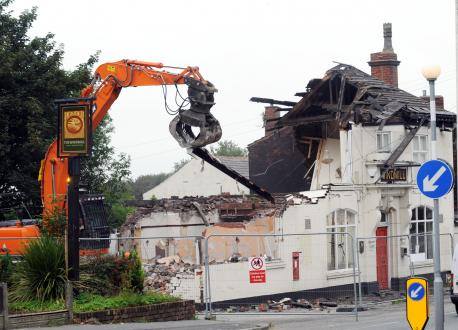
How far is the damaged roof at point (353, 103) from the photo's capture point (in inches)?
1492

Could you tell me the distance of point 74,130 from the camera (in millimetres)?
20156

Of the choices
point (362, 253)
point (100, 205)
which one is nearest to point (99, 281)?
point (100, 205)

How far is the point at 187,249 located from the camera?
112ft

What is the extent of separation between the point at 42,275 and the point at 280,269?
13.5 metres

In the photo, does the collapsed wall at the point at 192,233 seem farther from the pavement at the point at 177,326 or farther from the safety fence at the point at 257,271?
the pavement at the point at 177,326

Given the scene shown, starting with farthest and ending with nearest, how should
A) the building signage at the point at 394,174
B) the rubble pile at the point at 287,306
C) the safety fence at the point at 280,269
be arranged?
1. the building signage at the point at 394,174
2. the safety fence at the point at 280,269
3. the rubble pile at the point at 287,306

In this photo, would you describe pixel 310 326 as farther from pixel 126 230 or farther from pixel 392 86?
pixel 392 86

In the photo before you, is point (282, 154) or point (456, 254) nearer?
point (456, 254)

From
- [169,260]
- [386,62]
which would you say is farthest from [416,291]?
[386,62]

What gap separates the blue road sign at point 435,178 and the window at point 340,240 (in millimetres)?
18033

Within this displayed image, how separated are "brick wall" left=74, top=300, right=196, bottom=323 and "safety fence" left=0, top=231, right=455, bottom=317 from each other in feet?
7.53

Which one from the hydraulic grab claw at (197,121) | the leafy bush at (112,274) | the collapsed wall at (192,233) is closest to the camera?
the leafy bush at (112,274)

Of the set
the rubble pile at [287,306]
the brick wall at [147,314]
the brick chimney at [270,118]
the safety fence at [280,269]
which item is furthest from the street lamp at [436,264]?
the brick chimney at [270,118]

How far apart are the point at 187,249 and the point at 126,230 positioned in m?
3.05
